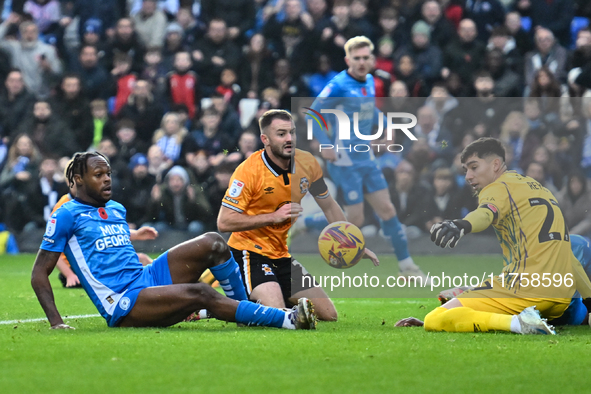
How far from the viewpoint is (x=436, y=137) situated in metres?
6.81

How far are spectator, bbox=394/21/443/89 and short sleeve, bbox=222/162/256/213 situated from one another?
8.39 metres

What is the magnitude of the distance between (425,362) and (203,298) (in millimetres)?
1825

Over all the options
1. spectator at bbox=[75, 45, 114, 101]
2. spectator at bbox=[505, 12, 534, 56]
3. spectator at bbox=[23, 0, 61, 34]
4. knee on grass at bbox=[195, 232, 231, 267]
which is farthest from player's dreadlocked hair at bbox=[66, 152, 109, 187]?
spectator at bbox=[23, 0, 61, 34]

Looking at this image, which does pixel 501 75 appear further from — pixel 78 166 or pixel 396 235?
pixel 78 166

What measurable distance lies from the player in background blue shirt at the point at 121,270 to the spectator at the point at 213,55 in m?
9.37

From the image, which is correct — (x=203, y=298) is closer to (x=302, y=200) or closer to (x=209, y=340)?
(x=209, y=340)

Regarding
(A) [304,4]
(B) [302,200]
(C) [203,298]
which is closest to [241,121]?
(A) [304,4]

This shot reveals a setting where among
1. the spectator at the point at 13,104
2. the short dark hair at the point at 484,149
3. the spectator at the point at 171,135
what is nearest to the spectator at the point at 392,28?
the spectator at the point at 171,135

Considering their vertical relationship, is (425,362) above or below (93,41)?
below

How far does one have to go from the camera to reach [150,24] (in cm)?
1628

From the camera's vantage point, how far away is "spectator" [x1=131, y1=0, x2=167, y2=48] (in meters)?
16.2

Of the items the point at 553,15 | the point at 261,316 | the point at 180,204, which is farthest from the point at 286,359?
the point at 553,15

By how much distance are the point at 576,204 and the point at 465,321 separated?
55.4 inches

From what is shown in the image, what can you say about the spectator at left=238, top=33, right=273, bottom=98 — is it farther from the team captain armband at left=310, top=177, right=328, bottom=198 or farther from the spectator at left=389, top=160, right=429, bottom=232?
the spectator at left=389, top=160, right=429, bottom=232
